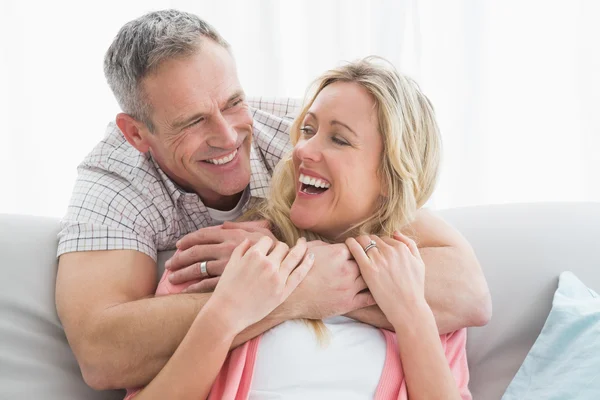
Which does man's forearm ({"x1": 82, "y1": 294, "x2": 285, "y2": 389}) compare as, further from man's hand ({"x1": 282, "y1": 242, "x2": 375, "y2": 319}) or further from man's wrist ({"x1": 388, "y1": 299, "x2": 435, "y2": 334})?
man's wrist ({"x1": 388, "y1": 299, "x2": 435, "y2": 334})

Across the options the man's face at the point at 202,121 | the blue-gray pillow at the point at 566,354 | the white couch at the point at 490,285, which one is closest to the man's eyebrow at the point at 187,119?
the man's face at the point at 202,121

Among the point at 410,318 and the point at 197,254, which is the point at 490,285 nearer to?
the point at 410,318

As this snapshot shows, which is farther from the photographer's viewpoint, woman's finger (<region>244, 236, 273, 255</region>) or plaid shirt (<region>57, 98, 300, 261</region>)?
plaid shirt (<region>57, 98, 300, 261</region>)

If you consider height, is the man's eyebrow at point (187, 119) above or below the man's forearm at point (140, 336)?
above

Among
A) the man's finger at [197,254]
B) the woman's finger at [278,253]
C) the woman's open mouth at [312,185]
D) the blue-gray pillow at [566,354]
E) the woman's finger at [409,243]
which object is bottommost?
the blue-gray pillow at [566,354]

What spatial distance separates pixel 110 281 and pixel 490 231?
1.06 metres

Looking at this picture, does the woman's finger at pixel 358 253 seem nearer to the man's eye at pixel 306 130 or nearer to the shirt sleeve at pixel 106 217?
the man's eye at pixel 306 130

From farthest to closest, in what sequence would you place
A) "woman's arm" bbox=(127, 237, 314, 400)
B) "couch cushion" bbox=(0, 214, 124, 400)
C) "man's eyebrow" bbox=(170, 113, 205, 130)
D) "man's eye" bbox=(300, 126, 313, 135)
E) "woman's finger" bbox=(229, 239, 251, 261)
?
"man's eyebrow" bbox=(170, 113, 205, 130) → "man's eye" bbox=(300, 126, 313, 135) → "couch cushion" bbox=(0, 214, 124, 400) → "woman's finger" bbox=(229, 239, 251, 261) → "woman's arm" bbox=(127, 237, 314, 400)

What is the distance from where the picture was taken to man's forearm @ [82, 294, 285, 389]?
4.85 feet

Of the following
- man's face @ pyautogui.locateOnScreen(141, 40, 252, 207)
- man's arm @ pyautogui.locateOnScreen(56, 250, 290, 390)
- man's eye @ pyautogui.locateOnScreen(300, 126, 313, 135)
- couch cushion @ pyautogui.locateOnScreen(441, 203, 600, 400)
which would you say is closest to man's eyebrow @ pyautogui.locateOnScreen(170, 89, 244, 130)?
man's face @ pyautogui.locateOnScreen(141, 40, 252, 207)

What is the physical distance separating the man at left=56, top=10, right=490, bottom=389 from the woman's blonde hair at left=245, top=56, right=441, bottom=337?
0.08m

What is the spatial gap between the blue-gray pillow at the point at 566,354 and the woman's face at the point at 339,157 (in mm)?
547

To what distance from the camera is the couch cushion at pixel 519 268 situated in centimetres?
176

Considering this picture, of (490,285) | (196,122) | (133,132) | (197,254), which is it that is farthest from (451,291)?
(133,132)
